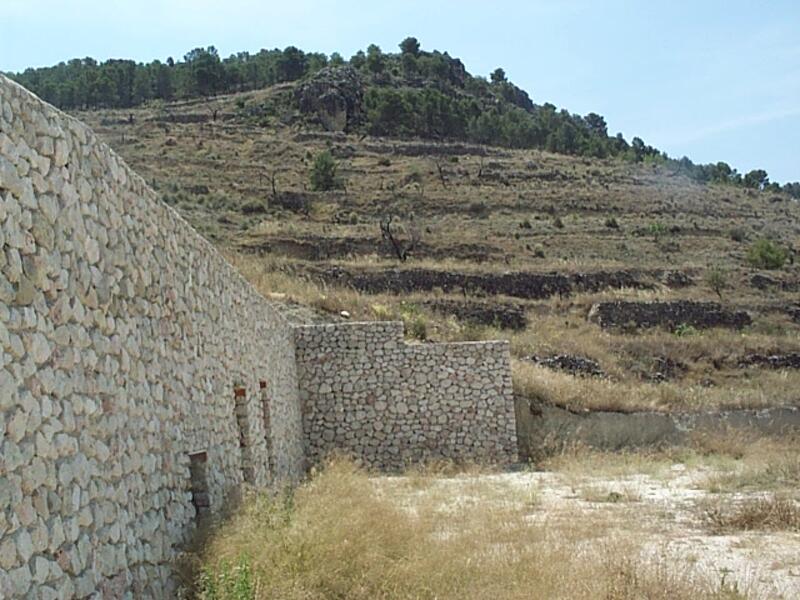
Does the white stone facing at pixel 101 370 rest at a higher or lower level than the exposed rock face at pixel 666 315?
higher

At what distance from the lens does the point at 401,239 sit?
4103 cm

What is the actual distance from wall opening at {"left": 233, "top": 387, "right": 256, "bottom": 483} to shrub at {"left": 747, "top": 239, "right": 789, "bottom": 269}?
36275 mm

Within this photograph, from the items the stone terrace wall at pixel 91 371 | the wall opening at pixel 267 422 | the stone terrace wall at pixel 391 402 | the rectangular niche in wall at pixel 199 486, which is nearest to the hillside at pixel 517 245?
the stone terrace wall at pixel 391 402

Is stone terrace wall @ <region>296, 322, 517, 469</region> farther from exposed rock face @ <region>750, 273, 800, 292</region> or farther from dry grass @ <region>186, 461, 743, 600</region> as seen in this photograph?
exposed rock face @ <region>750, 273, 800, 292</region>

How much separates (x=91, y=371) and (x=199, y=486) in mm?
2684

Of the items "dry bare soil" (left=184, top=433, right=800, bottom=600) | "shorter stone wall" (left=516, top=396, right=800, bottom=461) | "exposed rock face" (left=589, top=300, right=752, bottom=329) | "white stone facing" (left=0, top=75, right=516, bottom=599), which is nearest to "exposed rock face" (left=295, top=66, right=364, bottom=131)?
"exposed rock face" (left=589, top=300, right=752, bottom=329)

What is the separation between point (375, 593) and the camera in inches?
235

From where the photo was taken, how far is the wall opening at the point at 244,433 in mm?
10242

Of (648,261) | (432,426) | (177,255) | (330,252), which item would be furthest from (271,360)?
(648,261)

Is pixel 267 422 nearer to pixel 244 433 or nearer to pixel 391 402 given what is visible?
pixel 244 433

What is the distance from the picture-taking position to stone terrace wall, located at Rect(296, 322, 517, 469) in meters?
17.8

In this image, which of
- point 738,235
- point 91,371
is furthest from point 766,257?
point 91,371

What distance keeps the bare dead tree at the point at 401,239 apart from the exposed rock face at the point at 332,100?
28.8 meters

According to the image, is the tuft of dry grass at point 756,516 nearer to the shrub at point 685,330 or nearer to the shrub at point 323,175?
the shrub at point 685,330
